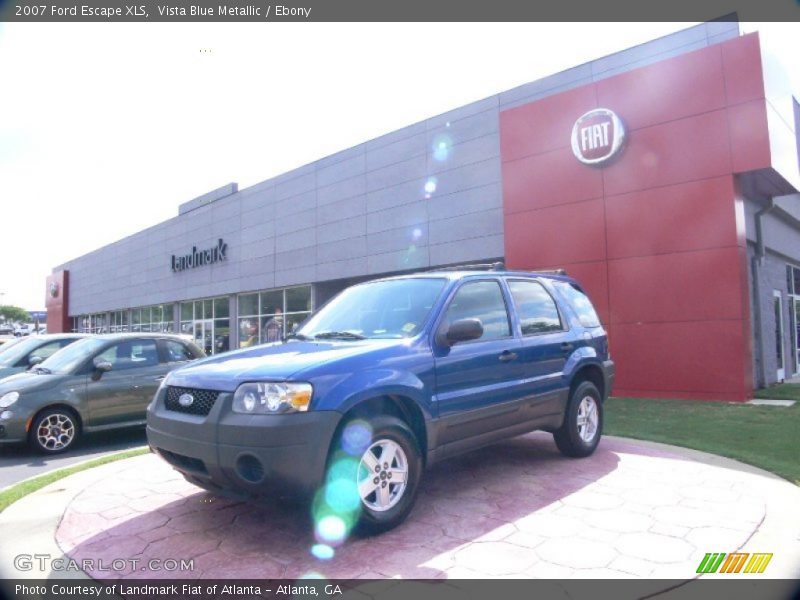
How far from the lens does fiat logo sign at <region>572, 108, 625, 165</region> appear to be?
11.4 metres

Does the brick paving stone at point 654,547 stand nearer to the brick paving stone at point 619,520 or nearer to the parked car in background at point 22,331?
the brick paving stone at point 619,520

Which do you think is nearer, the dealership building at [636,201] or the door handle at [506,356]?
the door handle at [506,356]

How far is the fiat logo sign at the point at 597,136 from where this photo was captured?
37.4 feet

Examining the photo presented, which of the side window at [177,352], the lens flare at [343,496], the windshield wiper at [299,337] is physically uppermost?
the windshield wiper at [299,337]

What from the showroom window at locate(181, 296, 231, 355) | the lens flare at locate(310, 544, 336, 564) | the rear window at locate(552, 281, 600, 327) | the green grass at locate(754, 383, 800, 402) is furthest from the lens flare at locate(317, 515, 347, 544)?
the showroom window at locate(181, 296, 231, 355)

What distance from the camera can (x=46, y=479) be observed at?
5566 millimetres

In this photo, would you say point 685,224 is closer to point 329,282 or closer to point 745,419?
point 745,419

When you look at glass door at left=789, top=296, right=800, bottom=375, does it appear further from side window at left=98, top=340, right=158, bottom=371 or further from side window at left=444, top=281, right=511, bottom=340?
side window at left=98, top=340, right=158, bottom=371

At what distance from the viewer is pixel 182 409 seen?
148 inches

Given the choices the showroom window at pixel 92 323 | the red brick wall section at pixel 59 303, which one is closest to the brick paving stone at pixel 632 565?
the showroom window at pixel 92 323

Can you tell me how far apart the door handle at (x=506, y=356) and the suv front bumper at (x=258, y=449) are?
177cm

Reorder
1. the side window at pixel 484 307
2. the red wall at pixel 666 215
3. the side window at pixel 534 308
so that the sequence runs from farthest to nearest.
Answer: the red wall at pixel 666 215
the side window at pixel 534 308
the side window at pixel 484 307

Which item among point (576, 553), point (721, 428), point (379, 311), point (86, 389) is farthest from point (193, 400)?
point (721, 428)

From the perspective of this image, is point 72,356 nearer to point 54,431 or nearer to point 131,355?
point 131,355
